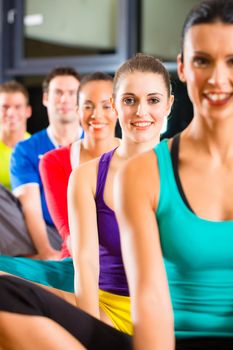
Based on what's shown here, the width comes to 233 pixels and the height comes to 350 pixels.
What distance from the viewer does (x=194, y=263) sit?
108 centimetres

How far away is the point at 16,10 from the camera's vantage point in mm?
3992

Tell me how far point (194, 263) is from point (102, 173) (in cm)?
51

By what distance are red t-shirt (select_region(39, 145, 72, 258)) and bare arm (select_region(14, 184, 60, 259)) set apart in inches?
20.5

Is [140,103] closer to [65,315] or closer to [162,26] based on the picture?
[65,315]

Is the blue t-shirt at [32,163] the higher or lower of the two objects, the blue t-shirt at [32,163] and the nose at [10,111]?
the lower

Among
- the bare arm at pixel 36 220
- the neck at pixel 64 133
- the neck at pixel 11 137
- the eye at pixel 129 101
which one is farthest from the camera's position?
the neck at pixel 11 137

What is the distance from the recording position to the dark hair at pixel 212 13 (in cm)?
107

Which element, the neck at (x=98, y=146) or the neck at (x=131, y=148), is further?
the neck at (x=98, y=146)

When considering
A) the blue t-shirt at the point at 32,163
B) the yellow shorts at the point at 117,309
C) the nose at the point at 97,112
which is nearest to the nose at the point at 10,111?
the blue t-shirt at the point at 32,163

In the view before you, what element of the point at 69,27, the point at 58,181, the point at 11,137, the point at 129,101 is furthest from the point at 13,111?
the point at 129,101

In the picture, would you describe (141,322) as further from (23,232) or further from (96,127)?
(23,232)

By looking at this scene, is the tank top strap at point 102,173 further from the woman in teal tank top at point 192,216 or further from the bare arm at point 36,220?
the bare arm at point 36,220

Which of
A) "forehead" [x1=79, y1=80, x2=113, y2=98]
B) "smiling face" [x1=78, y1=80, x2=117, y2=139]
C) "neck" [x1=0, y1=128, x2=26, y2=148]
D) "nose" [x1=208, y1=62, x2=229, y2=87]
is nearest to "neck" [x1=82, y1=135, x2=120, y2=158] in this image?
"smiling face" [x1=78, y1=80, x2=117, y2=139]

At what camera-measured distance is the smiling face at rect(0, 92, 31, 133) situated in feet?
10.7
